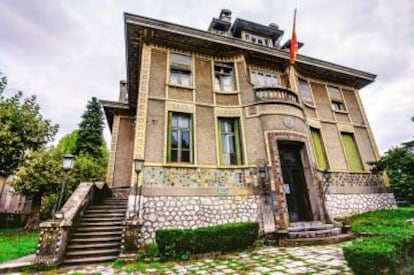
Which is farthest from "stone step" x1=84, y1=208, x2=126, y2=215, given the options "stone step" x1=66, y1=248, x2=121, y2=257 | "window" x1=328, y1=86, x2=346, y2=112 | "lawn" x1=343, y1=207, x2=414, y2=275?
"window" x1=328, y1=86, x2=346, y2=112

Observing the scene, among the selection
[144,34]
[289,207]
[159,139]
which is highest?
[144,34]

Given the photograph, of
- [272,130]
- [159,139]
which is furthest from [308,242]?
[159,139]

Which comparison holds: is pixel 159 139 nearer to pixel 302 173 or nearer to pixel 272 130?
pixel 272 130

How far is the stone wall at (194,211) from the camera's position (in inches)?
296

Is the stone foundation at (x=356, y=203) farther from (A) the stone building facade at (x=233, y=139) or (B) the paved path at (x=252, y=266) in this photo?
(B) the paved path at (x=252, y=266)

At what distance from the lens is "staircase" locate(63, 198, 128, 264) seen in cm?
603

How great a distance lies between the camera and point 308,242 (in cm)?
730

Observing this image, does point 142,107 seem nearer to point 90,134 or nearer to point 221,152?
point 221,152

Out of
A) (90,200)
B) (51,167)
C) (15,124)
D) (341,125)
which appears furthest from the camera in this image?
(51,167)

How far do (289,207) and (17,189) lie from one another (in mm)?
14528

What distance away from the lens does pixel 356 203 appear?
10586 mm

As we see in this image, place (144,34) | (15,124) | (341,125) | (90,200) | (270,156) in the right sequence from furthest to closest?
(341,125) < (15,124) < (144,34) < (270,156) < (90,200)

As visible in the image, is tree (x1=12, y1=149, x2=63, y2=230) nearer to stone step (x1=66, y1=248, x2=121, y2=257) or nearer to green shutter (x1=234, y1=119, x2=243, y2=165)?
stone step (x1=66, y1=248, x2=121, y2=257)

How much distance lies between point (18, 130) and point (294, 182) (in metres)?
13.2
